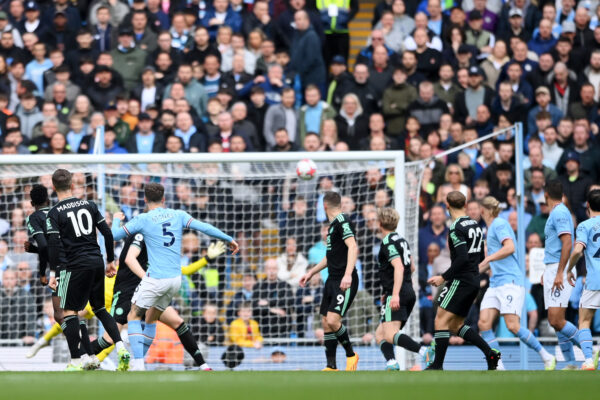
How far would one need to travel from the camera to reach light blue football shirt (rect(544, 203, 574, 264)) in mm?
11312

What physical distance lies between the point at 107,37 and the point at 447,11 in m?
5.29

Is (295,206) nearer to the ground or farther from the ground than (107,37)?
nearer to the ground

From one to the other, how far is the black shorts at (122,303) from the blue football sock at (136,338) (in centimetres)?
57

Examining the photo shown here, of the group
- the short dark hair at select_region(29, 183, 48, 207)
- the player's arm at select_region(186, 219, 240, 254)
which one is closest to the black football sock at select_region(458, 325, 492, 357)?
the player's arm at select_region(186, 219, 240, 254)

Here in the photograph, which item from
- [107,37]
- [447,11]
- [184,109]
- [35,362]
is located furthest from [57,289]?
[447,11]

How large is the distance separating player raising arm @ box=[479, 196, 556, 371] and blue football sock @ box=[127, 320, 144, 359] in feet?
11.1

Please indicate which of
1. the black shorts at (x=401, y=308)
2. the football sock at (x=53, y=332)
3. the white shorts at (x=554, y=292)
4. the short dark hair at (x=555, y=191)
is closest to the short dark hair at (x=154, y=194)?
the football sock at (x=53, y=332)

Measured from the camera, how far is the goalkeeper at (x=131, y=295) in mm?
11203

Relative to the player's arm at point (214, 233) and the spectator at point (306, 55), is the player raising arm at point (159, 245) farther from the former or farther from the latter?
the spectator at point (306, 55)

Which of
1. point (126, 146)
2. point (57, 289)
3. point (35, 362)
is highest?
point (126, 146)

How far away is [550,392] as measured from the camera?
8820mm

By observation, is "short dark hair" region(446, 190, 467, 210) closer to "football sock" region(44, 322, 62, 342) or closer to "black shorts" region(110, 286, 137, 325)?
"black shorts" region(110, 286, 137, 325)

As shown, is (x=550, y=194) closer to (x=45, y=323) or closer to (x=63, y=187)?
(x=63, y=187)

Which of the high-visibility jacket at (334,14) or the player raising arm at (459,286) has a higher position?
the high-visibility jacket at (334,14)
